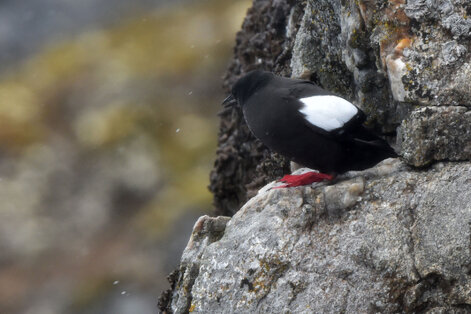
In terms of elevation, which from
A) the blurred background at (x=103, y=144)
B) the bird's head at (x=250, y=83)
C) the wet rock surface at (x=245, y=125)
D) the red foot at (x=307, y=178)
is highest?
the blurred background at (x=103, y=144)

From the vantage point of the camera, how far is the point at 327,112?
5.06 meters

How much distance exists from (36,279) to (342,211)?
11.8m

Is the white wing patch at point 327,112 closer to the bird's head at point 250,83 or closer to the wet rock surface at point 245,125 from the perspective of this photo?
the bird's head at point 250,83

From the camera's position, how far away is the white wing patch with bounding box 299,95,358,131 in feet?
16.6

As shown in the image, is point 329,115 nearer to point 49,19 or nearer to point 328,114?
point 328,114

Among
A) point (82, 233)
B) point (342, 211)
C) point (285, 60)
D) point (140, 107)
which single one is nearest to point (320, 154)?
point (342, 211)

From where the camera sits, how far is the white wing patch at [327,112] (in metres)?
5.05

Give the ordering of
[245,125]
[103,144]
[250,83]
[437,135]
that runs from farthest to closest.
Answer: [103,144], [245,125], [250,83], [437,135]

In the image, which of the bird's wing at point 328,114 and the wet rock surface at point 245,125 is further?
the wet rock surface at point 245,125

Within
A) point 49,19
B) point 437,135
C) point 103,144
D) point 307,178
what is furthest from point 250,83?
point 49,19

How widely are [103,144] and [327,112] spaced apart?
1204cm

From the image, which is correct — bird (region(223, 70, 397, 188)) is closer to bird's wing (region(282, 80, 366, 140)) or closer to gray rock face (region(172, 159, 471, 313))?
bird's wing (region(282, 80, 366, 140))

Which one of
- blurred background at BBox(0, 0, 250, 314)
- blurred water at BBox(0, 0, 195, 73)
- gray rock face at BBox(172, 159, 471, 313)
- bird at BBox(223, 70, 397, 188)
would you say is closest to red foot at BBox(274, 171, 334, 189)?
bird at BBox(223, 70, 397, 188)

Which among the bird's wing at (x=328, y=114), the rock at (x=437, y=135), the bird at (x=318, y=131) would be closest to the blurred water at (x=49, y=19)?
the bird at (x=318, y=131)
